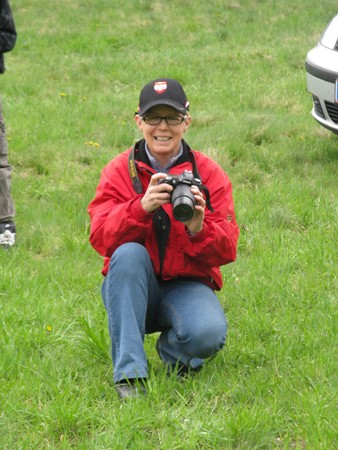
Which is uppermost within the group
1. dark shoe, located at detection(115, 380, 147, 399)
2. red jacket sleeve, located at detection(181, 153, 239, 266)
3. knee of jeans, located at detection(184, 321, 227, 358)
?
red jacket sleeve, located at detection(181, 153, 239, 266)

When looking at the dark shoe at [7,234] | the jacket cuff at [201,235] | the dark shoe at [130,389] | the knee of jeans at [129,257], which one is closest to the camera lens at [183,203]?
the jacket cuff at [201,235]

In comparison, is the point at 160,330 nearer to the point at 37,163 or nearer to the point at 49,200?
the point at 49,200

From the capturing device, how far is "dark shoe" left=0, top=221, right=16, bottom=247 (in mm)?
5520

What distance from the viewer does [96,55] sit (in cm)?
1082

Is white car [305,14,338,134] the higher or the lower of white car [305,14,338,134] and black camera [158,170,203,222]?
the lower

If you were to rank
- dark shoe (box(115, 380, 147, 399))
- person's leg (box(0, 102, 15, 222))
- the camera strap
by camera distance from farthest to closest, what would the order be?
person's leg (box(0, 102, 15, 222)) → the camera strap → dark shoe (box(115, 380, 147, 399))

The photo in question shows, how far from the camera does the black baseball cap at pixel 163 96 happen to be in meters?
3.75

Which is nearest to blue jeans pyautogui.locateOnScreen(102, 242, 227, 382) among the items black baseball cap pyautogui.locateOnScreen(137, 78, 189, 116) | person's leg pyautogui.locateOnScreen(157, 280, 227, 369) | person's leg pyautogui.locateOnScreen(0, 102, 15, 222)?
person's leg pyautogui.locateOnScreen(157, 280, 227, 369)

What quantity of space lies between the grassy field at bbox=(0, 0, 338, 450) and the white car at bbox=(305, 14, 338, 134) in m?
0.34

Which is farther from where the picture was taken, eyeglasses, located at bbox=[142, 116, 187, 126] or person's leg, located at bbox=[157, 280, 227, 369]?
eyeglasses, located at bbox=[142, 116, 187, 126]

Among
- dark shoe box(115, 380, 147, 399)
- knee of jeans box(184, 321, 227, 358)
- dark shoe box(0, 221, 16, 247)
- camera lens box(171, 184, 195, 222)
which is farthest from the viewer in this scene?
dark shoe box(0, 221, 16, 247)

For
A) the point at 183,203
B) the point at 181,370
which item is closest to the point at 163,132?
the point at 183,203

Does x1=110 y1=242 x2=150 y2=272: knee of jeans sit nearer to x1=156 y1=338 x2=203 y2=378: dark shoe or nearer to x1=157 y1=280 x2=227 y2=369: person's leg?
x1=157 y1=280 x2=227 y2=369: person's leg

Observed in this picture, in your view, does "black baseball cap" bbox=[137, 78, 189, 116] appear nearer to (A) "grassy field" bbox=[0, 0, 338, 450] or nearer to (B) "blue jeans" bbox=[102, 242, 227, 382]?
(B) "blue jeans" bbox=[102, 242, 227, 382]
